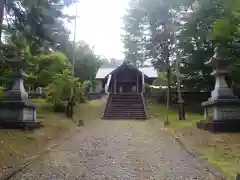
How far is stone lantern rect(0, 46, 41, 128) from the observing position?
1416cm

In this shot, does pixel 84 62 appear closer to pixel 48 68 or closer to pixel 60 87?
pixel 48 68

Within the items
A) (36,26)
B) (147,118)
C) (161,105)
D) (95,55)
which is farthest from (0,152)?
(95,55)

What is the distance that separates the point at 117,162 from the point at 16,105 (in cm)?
779

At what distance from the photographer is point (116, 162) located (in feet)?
27.1

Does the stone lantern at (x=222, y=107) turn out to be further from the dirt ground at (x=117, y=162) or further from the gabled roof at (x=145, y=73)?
the gabled roof at (x=145, y=73)

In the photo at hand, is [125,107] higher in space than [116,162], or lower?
higher

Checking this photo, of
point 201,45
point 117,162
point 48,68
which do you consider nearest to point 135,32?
point 201,45

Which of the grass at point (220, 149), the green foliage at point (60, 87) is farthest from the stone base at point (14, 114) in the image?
the green foliage at point (60, 87)

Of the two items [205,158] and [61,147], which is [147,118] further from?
[205,158]

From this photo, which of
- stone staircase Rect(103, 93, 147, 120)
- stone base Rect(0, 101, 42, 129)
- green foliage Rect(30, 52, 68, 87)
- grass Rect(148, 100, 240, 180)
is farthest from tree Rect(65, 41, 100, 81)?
grass Rect(148, 100, 240, 180)

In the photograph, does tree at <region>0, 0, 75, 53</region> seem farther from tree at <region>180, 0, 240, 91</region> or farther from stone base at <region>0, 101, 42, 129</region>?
tree at <region>180, 0, 240, 91</region>

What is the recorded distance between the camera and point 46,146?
1084 cm

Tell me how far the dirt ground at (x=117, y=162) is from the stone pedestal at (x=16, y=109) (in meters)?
3.35

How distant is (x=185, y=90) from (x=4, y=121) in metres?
21.4
